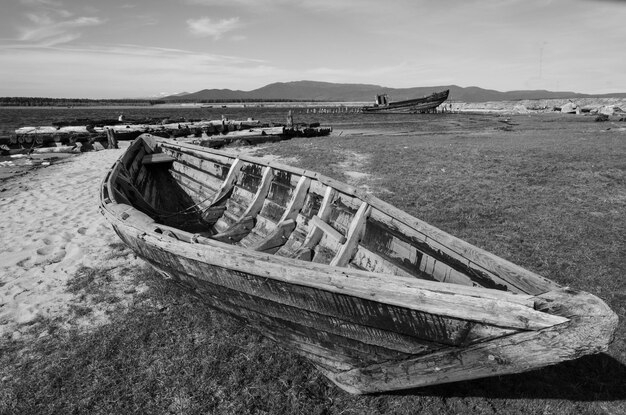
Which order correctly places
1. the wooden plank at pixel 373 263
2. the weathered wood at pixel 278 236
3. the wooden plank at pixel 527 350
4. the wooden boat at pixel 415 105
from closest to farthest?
the wooden plank at pixel 527 350, the wooden plank at pixel 373 263, the weathered wood at pixel 278 236, the wooden boat at pixel 415 105

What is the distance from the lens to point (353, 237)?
439 cm

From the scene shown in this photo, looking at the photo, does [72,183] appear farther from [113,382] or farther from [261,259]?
[261,259]

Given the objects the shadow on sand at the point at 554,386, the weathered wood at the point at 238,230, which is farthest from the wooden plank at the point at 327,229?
the shadow on sand at the point at 554,386

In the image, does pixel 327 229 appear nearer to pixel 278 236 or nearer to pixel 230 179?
pixel 278 236

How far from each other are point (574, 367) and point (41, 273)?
7481mm

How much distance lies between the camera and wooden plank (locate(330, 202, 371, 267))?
4282 mm

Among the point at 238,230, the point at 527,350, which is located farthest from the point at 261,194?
the point at 527,350

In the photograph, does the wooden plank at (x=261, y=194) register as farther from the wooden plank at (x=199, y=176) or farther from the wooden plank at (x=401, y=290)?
the wooden plank at (x=401, y=290)

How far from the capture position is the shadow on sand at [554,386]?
3578mm

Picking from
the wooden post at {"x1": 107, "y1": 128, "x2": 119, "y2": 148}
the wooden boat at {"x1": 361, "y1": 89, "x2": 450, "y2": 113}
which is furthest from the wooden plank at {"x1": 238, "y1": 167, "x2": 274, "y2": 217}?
the wooden boat at {"x1": 361, "y1": 89, "x2": 450, "y2": 113}

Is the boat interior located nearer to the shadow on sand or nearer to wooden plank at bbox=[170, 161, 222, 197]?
wooden plank at bbox=[170, 161, 222, 197]

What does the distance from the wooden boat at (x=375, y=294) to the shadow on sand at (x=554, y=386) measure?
2.99 ft

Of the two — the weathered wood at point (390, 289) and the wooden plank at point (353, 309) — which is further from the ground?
the weathered wood at point (390, 289)

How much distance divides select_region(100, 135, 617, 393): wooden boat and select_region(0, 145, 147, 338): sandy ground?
130 centimetres
